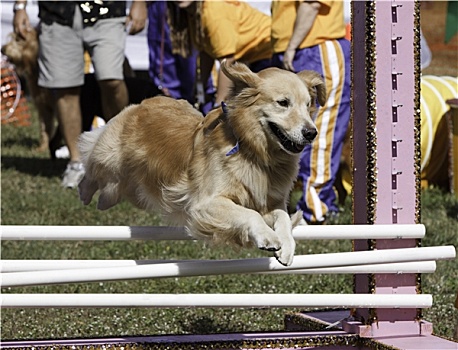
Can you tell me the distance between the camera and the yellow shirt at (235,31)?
6.99 meters

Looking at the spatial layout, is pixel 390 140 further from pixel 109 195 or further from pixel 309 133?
pixel 109 195

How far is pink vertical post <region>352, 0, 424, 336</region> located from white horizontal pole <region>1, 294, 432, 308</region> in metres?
0.17

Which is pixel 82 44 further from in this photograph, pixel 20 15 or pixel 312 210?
pixel 312 210

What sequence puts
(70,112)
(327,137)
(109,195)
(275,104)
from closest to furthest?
(275,104)
(109,195)
(327,137)
(70,112)

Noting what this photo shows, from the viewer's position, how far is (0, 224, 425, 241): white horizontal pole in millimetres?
3260

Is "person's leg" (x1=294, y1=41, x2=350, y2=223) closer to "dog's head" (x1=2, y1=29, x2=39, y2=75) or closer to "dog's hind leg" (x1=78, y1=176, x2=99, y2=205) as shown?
"dog's hind leg" (x1=78, y1=176, x2=99, y2=205)

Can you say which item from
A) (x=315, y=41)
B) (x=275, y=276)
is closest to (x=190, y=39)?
(x=315, y=41)

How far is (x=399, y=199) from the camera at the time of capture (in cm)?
348

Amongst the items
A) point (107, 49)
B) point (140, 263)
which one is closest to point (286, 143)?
point (140, 263)

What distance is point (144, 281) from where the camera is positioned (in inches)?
203

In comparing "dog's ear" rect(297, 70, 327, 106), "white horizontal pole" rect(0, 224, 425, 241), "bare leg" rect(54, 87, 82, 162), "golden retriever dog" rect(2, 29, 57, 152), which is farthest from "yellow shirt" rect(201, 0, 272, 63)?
"white horizontal pole" rect(0, 224, 425, 241)

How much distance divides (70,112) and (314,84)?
16.9ft

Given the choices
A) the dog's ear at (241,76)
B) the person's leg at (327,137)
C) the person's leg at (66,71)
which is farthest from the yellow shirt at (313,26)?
the dog's ear at (241,76)

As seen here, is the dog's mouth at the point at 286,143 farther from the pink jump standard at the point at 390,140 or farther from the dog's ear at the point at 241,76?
the pink jump standard at the point at 390,140
